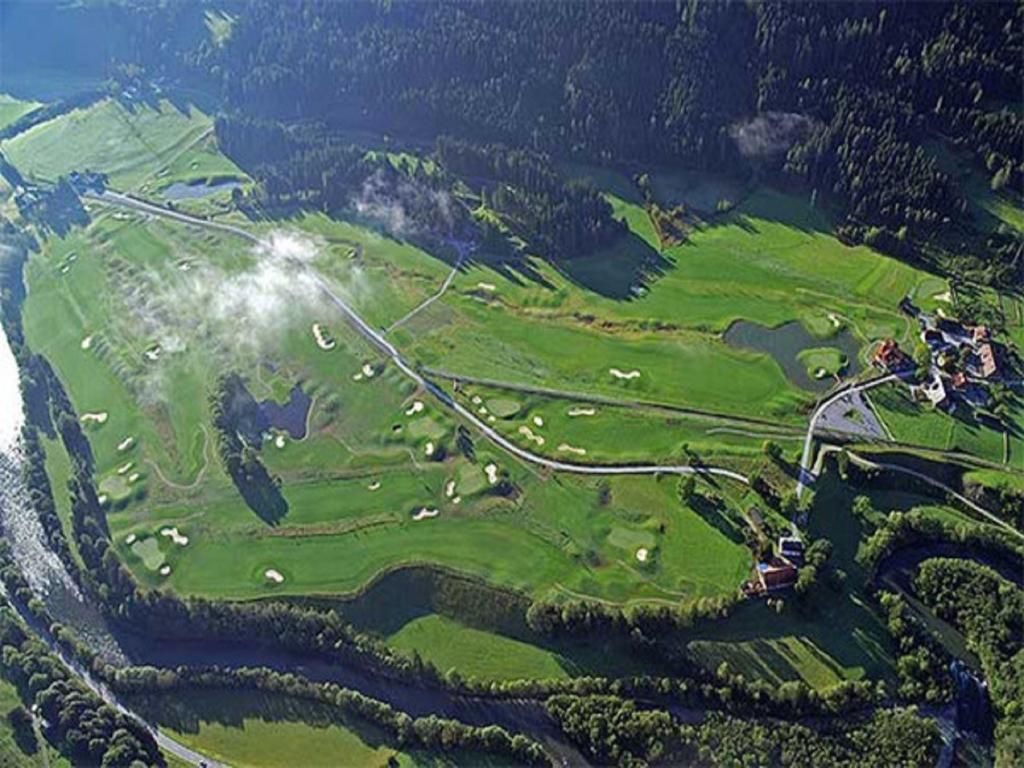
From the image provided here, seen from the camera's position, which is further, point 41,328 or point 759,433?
point 41,328

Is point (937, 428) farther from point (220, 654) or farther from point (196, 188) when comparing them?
point (196, 188)


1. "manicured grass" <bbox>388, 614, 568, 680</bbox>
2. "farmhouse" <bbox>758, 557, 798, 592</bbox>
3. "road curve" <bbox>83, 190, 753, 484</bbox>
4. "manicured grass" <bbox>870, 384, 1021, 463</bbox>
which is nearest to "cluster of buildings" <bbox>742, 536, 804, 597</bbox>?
"farmhouse" <bbox>758, 557, 798, 592</bbox>

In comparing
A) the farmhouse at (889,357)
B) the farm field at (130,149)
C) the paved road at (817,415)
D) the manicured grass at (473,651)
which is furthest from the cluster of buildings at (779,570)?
the farm field at (130,149)

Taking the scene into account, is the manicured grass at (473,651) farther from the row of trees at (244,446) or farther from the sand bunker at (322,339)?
the sand bunker at (322,339)

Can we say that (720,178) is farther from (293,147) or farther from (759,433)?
(293,147)

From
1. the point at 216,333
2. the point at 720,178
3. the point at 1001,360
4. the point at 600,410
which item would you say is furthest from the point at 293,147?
the point at 1001,360

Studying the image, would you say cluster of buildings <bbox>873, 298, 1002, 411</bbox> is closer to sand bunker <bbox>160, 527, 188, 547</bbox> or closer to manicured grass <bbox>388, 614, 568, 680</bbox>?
manicured grass <bbox>388, 614, 568, 680</bbox>
